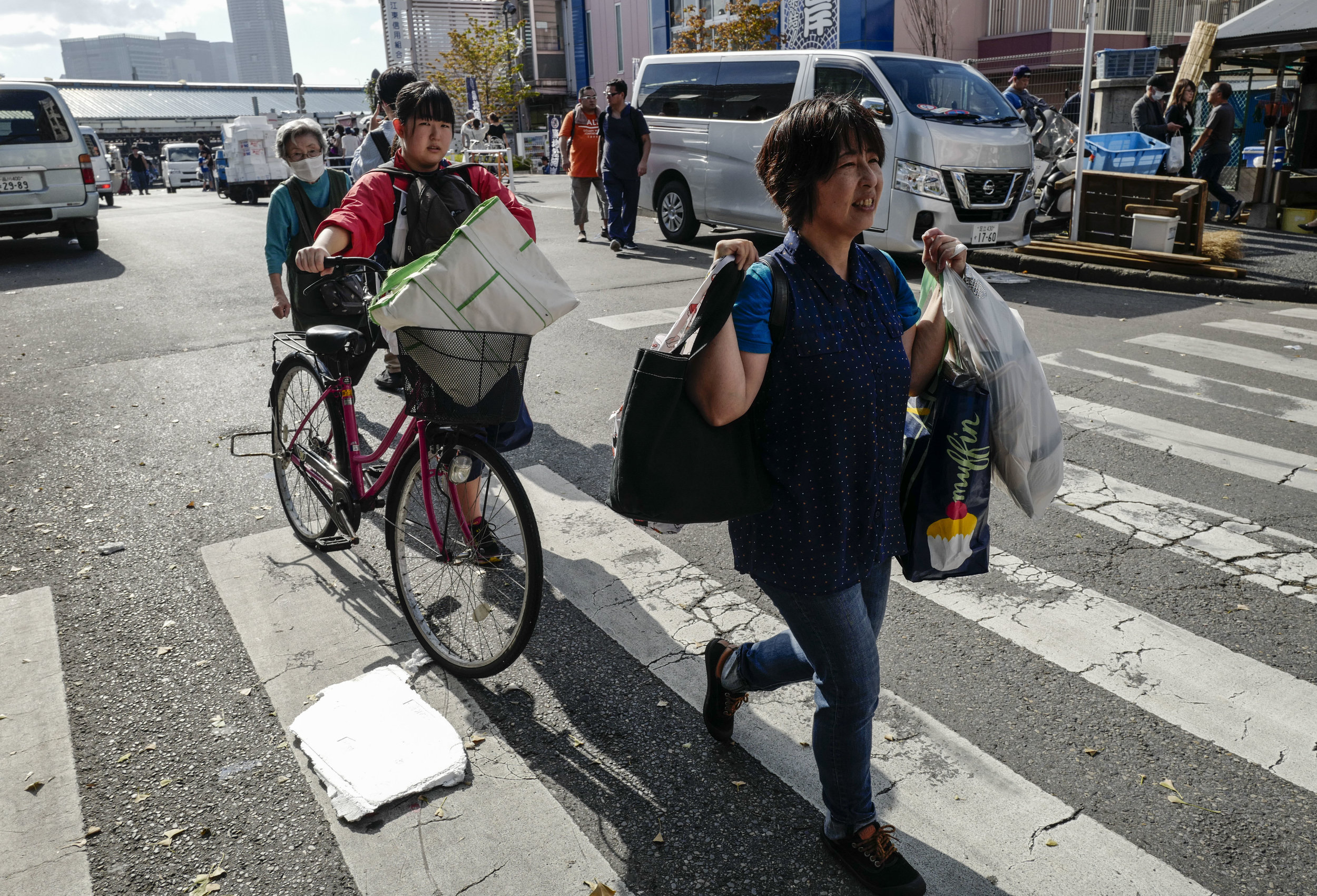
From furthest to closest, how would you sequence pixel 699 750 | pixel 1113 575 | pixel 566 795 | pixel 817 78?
pixel 817 78 → pixel 1113 575 → pixel 699 750 → pixel 566 795

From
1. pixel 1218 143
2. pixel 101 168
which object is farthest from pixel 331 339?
pixel 101 168

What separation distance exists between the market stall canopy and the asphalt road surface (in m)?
8.83

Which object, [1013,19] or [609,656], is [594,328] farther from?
[1013,19]

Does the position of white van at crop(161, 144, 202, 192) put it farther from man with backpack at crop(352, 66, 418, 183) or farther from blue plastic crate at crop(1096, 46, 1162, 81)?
man with backpack at crop(352, 66, 418, 183)

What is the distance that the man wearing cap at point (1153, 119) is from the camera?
47.3 ft

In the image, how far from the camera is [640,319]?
902 cm

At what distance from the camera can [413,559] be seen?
137 inches

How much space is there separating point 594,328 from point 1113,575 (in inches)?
215

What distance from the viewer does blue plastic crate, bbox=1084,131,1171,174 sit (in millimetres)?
14164

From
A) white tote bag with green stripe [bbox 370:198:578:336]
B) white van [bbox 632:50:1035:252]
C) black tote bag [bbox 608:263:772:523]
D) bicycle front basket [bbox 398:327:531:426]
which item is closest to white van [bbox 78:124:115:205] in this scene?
white van [bbox 632:50:1035:252]

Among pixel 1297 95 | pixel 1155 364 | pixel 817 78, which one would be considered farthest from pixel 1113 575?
pixel 1297 95

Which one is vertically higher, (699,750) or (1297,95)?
(1297,95)

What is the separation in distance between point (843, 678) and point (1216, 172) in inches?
578

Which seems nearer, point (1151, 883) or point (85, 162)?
point (1151, 883)
